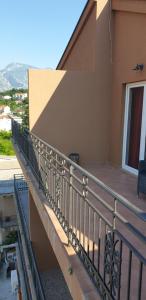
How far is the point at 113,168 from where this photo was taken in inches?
299

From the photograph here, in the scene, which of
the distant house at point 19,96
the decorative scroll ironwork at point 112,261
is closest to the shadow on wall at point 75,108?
the decorative scroll ironwork at point 112,261

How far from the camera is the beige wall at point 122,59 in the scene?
606cm

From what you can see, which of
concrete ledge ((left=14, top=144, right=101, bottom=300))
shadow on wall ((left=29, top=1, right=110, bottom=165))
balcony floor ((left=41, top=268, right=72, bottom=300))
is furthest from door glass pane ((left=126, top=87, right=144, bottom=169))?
balcony floor ((left=41, top=268, right=72, bottom=300))

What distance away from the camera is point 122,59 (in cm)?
698

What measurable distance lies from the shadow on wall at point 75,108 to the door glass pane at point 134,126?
991mm

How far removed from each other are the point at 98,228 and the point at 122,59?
16.1 ft

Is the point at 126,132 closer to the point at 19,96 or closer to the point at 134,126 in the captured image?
the point at 134,126

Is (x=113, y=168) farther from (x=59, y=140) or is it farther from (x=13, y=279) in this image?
(x=13, y=279)

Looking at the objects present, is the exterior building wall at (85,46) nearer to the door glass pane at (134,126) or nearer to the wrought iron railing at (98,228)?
the door glass pane at (134,126)

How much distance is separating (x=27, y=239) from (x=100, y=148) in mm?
3685

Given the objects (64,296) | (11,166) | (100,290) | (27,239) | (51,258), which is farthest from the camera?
(11,166)

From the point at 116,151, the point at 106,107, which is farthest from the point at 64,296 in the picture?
the point at 106,107

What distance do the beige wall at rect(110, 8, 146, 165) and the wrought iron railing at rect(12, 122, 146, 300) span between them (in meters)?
2.72

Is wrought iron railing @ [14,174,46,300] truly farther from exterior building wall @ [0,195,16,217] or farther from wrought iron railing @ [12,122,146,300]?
exterior building wall @ [0,195,16,217]
